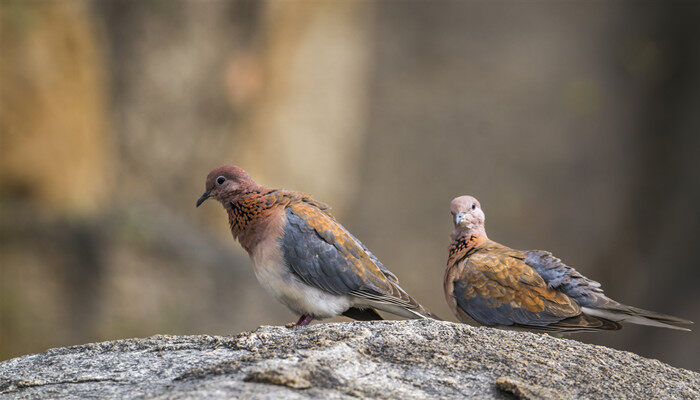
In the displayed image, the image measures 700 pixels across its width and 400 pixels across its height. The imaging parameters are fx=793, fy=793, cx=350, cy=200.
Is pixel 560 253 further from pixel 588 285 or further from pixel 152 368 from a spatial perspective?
pixel 152 368

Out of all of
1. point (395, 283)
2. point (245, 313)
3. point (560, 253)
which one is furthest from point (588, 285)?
point (560, 253)

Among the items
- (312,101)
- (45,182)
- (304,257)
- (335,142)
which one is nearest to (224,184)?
(304,257)

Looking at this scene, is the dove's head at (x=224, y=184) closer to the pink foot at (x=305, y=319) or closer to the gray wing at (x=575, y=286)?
the pink foot at (x=305, y=319)

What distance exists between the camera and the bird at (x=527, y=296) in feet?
13.7

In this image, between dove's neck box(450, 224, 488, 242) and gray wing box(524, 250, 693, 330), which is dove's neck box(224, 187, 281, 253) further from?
gray wing box(524, 250, 693, 330)

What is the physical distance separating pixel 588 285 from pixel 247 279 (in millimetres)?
5398

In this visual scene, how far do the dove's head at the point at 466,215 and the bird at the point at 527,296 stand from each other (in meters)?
0.17

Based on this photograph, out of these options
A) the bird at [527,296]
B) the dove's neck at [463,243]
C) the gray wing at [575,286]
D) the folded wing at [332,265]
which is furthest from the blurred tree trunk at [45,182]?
the gray wing at [575,286]

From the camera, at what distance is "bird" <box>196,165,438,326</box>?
423 centimetres

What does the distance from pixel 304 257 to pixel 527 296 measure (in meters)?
1.21

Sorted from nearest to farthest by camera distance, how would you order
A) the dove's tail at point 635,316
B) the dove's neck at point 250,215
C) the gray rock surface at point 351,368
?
the gray rock surface at point 351,368, the dove's tail at point 635,316, the dove's neck at point 250,215

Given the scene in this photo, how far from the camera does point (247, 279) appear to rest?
9.05m

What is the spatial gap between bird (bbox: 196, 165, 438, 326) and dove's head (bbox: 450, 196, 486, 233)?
1.68 feet

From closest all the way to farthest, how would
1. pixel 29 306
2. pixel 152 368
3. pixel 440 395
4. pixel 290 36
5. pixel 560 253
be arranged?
pixel 440 395
pixel 152 368
pixel 29 306
pixel 290 36
pixel 560 253
